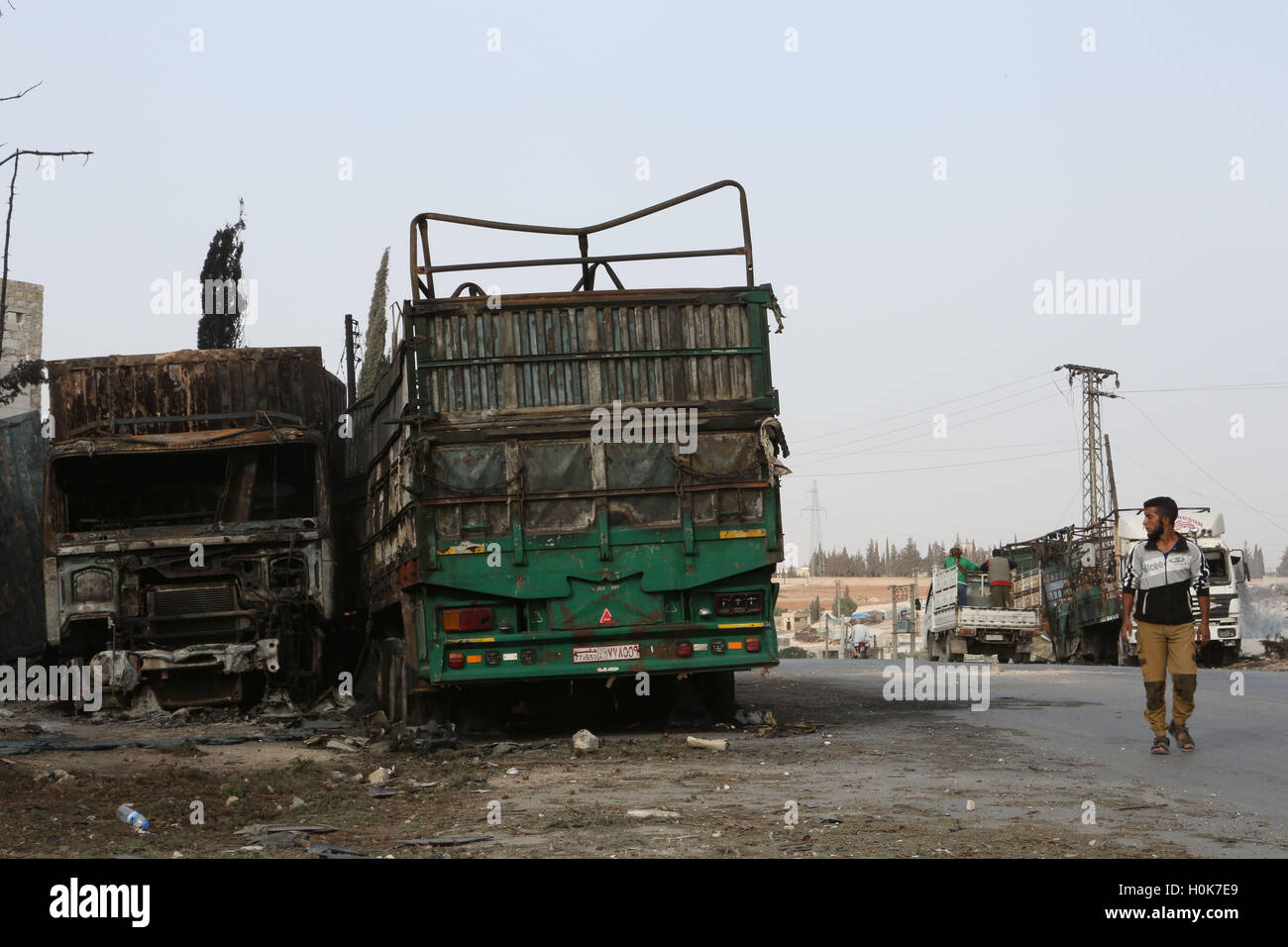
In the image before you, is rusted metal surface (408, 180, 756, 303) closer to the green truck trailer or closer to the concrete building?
the green truck trailer

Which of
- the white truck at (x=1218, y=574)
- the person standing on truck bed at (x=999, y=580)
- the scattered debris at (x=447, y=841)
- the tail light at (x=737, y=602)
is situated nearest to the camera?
the scattered debris at (x=447, y=841)

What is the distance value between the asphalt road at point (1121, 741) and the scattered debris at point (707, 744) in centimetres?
134

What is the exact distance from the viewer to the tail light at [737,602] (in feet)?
37.3

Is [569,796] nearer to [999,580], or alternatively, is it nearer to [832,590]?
[999,580]

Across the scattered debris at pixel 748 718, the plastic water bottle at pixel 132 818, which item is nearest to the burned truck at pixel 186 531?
the scattered debris at pixel 748 718

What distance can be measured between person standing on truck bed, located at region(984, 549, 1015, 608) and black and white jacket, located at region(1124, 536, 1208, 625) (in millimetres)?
25887

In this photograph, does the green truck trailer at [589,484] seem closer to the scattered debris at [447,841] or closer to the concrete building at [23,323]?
the scattered debris at [447,841]

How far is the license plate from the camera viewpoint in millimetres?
11188

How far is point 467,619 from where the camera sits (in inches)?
439

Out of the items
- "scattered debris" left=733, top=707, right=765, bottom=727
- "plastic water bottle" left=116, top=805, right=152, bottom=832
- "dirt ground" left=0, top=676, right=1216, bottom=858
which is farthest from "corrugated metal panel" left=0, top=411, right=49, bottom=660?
"plastic water bottle" left=116, top=805, right=152, bottom=832

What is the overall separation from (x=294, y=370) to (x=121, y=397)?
1790 millimetres

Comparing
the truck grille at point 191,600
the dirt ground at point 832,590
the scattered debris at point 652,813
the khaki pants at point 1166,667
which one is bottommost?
the dirt ground at point 832,590
